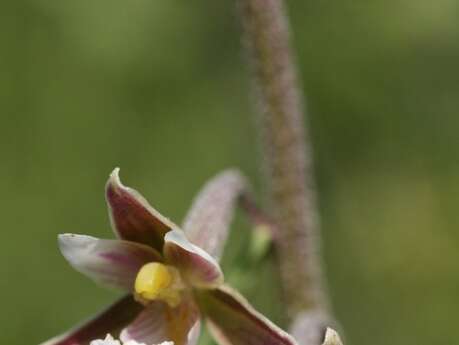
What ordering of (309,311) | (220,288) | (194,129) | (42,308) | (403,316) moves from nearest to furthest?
(220,288) < (309,311) < (403,316) < (42,308) < (194,129)

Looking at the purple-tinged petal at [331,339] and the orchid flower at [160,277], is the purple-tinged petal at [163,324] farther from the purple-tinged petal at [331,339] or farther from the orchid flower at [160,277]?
the purple-tinged petal at [331,339]

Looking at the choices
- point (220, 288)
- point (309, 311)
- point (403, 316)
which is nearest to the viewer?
point (220, 288)

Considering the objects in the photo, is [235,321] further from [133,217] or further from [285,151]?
[285,151]

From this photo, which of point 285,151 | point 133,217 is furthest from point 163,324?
point 285,151

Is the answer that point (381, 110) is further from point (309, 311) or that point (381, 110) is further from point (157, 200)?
point (309, 311)

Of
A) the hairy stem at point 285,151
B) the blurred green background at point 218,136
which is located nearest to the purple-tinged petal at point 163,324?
the hairy stem at point 285,151

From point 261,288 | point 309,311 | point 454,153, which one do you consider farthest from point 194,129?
point 309,311
